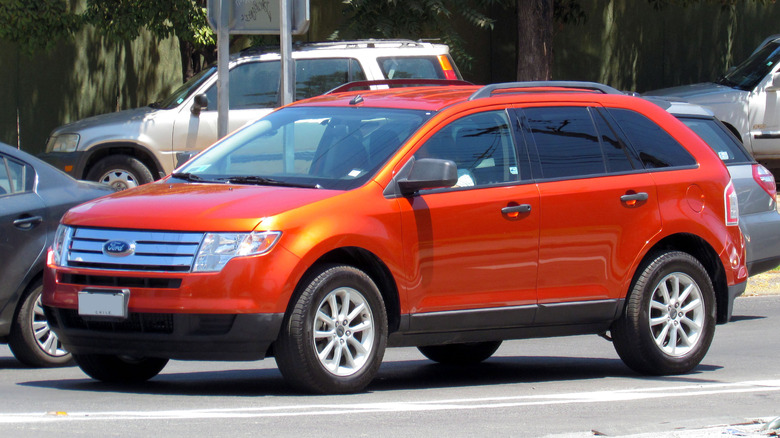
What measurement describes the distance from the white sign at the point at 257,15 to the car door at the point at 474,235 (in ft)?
13.9

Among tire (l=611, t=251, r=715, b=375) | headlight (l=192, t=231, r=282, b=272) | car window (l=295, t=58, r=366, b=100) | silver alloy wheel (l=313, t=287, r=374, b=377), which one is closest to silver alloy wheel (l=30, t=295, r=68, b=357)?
headlight (l=192, t=231, r=282, b=272)

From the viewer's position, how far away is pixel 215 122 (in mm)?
15000

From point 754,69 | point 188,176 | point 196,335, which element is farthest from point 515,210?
point 754,69

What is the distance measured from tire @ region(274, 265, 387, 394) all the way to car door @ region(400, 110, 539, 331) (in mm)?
337

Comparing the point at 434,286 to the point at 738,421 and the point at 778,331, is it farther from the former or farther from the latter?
the point at 778,331

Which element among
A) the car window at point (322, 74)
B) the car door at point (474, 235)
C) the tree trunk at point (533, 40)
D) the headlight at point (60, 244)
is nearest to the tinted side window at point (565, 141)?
the car door at point (474, 235)

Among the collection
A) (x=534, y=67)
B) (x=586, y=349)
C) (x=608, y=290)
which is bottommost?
(x=586, y=349)

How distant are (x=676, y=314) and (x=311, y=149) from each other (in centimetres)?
257

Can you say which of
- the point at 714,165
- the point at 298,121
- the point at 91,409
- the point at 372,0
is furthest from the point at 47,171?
the point at 372,0

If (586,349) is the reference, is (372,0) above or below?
above

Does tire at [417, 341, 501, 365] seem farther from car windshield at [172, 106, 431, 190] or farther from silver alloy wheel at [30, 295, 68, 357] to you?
silver alloy wheel at [30, 295, 68, 357]

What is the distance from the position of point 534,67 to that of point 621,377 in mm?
10398

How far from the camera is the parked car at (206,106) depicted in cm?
1485

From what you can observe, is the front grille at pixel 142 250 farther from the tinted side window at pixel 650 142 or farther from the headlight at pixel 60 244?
the tinted side window at pixel 650 142
